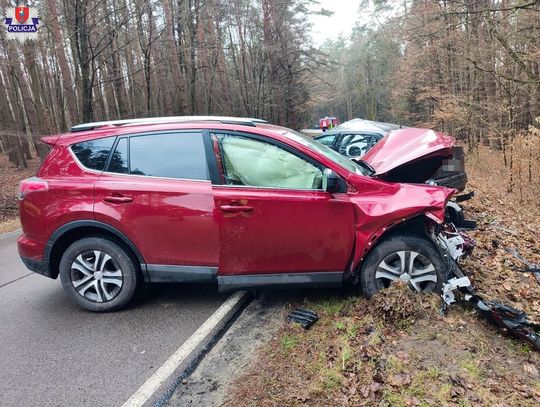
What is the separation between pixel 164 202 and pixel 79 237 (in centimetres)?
110

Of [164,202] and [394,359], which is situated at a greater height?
[164,202]

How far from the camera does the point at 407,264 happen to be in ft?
12.2

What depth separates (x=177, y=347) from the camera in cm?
348

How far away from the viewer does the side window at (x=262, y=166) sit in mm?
3805

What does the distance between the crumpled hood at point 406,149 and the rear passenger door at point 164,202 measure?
2014 millimetres

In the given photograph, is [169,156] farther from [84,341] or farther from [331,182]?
[84,341]

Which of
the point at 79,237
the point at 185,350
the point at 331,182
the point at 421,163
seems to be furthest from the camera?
the point at 421,163

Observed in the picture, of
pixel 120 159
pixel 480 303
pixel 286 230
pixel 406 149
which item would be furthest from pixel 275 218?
pixel 406 149

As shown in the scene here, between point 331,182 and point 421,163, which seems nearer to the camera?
point 331,182

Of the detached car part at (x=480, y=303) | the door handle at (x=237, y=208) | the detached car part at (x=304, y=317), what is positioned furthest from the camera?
the door handle at (x=237, y=208)

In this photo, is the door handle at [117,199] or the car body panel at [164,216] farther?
the door handle at [117,199]

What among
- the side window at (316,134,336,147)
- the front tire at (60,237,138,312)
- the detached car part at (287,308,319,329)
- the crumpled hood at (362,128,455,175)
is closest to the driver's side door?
the detached car part at (287,308,319,329)

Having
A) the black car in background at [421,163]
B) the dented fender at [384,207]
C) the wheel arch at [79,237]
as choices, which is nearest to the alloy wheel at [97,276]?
the wheel arch at [79,237]
